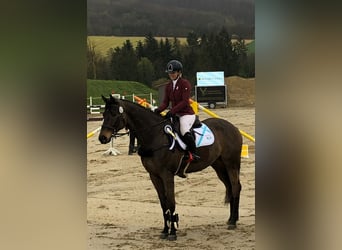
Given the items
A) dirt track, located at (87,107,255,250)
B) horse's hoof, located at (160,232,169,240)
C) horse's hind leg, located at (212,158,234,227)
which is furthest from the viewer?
horse's hind leg, located at (212,158,234,227)

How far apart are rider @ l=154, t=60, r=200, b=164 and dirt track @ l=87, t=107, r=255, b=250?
71 centimetres

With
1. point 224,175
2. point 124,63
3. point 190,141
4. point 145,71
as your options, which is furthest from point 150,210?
point 145,71

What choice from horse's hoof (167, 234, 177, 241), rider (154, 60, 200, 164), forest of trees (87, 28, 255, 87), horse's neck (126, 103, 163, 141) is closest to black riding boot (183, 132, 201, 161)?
rider (154, 60, 200, 164)

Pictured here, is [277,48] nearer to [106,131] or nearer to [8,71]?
[8,71]

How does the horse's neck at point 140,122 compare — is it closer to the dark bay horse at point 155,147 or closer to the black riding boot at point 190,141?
the dark bay horse at point 155,147

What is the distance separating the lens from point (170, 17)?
47.5ft

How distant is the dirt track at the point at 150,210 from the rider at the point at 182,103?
2.32ft

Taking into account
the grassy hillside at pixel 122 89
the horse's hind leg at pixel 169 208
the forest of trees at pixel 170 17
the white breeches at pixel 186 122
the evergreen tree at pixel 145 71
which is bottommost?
the horse's hind leg at pixel 169 208

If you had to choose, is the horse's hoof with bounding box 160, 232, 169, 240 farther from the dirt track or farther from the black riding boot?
the black riding boot

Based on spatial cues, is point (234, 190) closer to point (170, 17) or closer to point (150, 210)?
point (150, 210)

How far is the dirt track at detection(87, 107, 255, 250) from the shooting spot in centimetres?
380

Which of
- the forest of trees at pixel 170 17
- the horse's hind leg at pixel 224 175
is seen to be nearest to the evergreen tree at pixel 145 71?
the forest of trees at pixel 170 17

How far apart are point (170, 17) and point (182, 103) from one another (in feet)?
36.3

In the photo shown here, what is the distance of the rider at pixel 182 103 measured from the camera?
3875 millimetres
